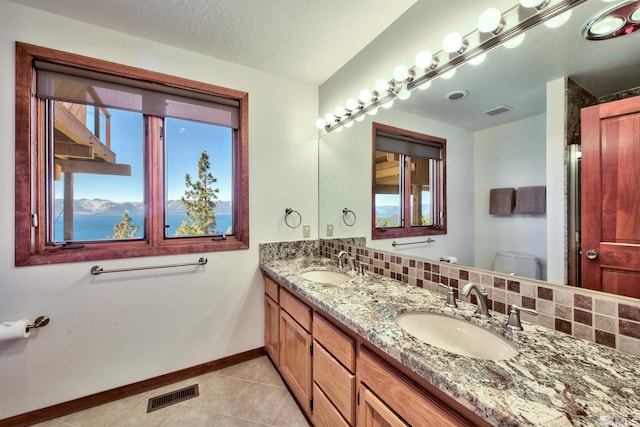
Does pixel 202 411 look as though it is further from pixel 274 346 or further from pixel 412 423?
pixel 412 423

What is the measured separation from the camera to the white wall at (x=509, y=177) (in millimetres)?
995

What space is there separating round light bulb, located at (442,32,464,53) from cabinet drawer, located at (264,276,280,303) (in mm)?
1738

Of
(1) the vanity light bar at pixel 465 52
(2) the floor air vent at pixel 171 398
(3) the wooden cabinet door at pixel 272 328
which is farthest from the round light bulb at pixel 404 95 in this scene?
(2) the floor air vent at pixel 171 398

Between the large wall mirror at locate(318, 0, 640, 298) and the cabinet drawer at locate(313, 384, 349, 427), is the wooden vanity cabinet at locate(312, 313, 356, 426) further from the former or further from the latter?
the large wall mirror at locate(318, 0, 640, 298)

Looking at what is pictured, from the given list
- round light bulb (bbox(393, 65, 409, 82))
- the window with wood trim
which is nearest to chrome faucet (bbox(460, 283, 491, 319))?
round light bulb (bbox(393, 65, 409, 82))

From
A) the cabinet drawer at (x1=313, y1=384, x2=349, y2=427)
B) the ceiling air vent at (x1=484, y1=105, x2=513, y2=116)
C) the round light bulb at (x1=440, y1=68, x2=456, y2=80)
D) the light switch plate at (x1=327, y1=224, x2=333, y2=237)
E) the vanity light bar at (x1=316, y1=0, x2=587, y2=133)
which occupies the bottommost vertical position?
the cabinet drawer at (x1=313, y1=384, x2=349, y2=427)

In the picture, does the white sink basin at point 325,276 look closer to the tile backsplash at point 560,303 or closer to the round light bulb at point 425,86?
the tile backsplash at point 560,303

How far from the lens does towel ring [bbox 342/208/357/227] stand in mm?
2049

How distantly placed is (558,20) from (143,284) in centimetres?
256

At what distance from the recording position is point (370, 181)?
74.5 inches

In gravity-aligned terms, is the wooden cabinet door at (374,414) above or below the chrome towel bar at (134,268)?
below

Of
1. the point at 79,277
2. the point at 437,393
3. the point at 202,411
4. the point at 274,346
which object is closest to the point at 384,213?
the point at 437,393

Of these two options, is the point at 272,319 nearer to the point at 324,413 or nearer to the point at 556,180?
the point at 324,413

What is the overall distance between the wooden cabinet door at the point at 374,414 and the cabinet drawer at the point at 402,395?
0.02m
